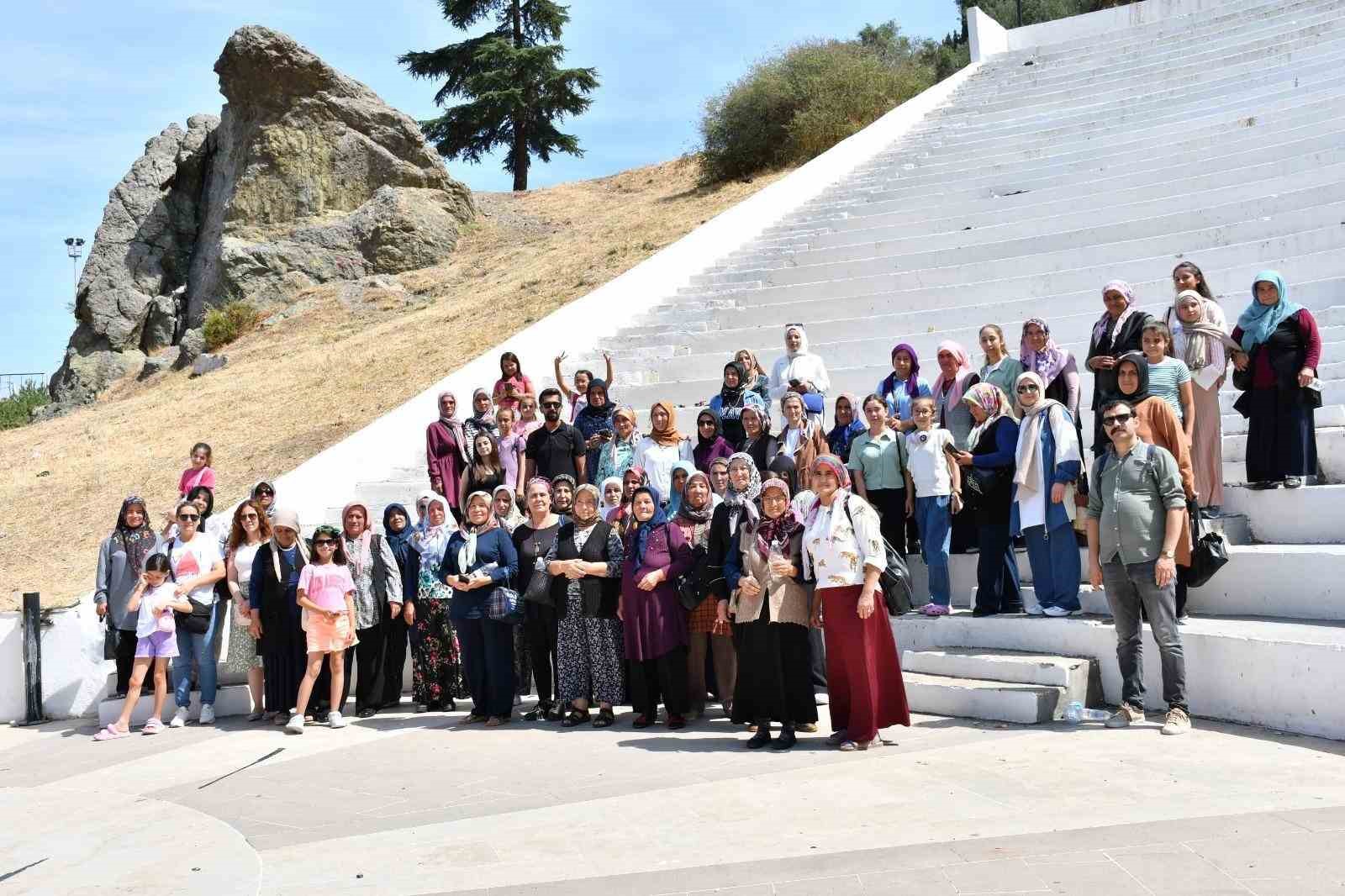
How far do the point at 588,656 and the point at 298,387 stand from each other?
11.6 m

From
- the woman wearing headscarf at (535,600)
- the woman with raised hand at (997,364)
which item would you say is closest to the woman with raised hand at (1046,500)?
the woman with raised hand at (997,364)

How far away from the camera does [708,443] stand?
9.30 m

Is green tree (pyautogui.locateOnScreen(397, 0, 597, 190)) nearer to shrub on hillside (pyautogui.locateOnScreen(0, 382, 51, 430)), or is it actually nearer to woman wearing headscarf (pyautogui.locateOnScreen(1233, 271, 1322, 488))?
shrub on hillside (pyautogui.locateOnScreen(0, 382, 51, 430))

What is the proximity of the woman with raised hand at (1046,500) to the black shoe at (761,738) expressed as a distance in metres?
1.93

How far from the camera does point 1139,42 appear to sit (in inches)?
890

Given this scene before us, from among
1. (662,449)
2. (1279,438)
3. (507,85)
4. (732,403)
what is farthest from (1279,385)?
(507,85)

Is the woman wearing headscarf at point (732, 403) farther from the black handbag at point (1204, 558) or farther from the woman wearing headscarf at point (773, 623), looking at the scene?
the black handbag at point (1204, 558)

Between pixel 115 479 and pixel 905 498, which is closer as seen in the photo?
pixel 905 498

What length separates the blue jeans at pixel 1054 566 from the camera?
7527 millimetres

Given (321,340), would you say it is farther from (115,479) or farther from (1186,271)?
(1186,271)

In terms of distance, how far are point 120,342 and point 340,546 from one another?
1981 centimetres

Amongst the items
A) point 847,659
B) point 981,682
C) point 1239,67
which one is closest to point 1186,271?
point 981,682

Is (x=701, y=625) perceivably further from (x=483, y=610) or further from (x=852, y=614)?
(x=483, y=610)

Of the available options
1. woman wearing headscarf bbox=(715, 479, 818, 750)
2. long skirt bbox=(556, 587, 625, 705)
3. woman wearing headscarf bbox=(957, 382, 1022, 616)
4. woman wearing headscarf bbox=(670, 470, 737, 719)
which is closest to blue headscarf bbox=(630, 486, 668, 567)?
woman wearing headscarf bbox=(670, 470, 737, 719)
